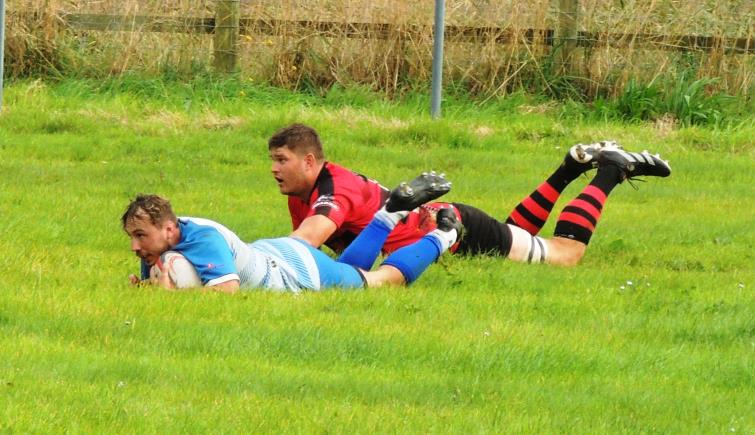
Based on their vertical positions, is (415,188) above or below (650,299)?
above

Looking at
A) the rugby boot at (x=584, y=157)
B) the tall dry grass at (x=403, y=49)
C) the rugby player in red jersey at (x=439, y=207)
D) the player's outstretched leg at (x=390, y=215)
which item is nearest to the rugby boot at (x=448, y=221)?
the rugby player in red jersey at (x=439, y=207)

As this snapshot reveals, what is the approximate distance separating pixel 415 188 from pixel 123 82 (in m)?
8.45

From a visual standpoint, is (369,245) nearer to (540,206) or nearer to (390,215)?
(390,215)

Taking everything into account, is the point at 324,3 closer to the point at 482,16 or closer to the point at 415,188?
the point at 482,16

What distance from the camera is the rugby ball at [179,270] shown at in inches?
301

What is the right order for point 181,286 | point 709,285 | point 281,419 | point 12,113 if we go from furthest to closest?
point 12,113 → point 709,285 → point 181,286 → point 281,419

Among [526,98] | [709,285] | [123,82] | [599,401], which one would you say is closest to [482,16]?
[526,98]

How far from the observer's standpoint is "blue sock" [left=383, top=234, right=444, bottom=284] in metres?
8.44

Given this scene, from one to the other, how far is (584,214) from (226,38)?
7.75 m

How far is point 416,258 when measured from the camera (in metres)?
8.45

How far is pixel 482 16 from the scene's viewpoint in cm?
1662

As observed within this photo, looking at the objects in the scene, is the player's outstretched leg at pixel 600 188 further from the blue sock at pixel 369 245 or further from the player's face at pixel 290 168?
the player's face at pixel 290 168

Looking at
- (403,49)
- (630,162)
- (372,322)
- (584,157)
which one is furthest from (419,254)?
(403,49)

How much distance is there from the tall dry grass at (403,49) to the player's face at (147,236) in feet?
29.5
